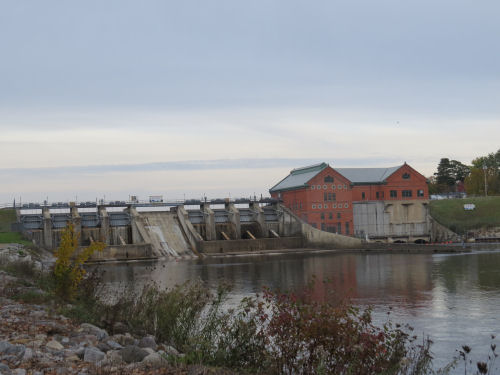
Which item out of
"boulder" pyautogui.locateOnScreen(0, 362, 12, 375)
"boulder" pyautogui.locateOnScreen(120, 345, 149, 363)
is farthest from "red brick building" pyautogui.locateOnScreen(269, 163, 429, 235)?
"boulder" pyautogui.locateOnScreen(0, 362, 12, 375)

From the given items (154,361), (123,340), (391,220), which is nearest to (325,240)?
(391,220)

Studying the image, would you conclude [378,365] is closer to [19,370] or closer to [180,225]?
[19,370]

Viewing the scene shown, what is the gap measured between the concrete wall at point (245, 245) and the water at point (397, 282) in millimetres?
3934

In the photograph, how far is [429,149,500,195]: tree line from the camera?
131 m

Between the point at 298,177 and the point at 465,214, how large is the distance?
28.9 metres

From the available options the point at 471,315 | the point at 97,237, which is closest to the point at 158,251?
the point at 97,237

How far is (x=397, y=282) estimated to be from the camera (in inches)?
1630

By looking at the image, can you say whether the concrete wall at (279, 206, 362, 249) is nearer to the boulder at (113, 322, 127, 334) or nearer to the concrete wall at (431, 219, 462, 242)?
the concrete wall at (431, 219, 462, 242)

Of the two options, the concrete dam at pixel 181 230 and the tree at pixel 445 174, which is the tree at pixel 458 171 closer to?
the tree at pixel 445 174

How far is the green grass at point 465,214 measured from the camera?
93.2 m

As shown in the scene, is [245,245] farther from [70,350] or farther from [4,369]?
[4,369]

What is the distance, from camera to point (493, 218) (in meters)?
93.9

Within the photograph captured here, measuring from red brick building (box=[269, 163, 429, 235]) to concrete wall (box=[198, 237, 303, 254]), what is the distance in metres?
7.36

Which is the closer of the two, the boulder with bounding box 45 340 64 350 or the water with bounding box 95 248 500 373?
the boulder with bounding box 45 340 64 350
